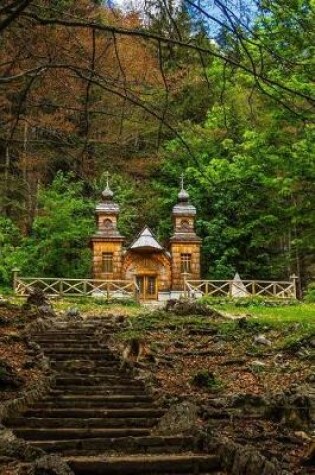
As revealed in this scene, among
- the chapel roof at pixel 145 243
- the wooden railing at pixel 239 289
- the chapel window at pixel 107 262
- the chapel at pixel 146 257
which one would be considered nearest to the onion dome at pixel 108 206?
the chapel at pixel 146 257

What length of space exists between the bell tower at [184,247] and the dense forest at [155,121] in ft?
6.73

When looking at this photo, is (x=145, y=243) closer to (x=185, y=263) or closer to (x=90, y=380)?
(x=185, y=263)

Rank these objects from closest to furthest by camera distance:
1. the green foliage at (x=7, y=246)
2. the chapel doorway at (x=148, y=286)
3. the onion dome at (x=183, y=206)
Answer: the green foliage at (x=7, y=246)
the chapel doorway at (x=148, y=286)
the onion dome at (x=183, y=206)

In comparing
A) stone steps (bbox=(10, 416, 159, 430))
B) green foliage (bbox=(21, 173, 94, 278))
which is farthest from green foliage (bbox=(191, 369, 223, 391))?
green foliage (bbox=(21, 173, 94, 278))

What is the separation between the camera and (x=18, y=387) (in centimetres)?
949

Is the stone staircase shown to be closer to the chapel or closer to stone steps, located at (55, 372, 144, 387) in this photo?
stone steps, located at (55, 372, 144, 387)

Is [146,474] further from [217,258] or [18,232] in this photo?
[217,258]

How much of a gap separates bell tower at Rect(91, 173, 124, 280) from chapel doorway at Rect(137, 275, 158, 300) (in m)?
1.38

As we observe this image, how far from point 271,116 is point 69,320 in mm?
8505

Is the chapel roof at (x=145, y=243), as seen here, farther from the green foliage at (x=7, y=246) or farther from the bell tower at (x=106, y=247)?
the green foliage at (x=7, y=246)

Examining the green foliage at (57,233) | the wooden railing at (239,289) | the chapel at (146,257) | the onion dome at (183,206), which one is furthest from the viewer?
the onion dome at (183,206)

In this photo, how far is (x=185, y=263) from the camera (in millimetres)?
38500

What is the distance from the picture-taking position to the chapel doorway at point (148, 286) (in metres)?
38.6

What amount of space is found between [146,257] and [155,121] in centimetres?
3015
